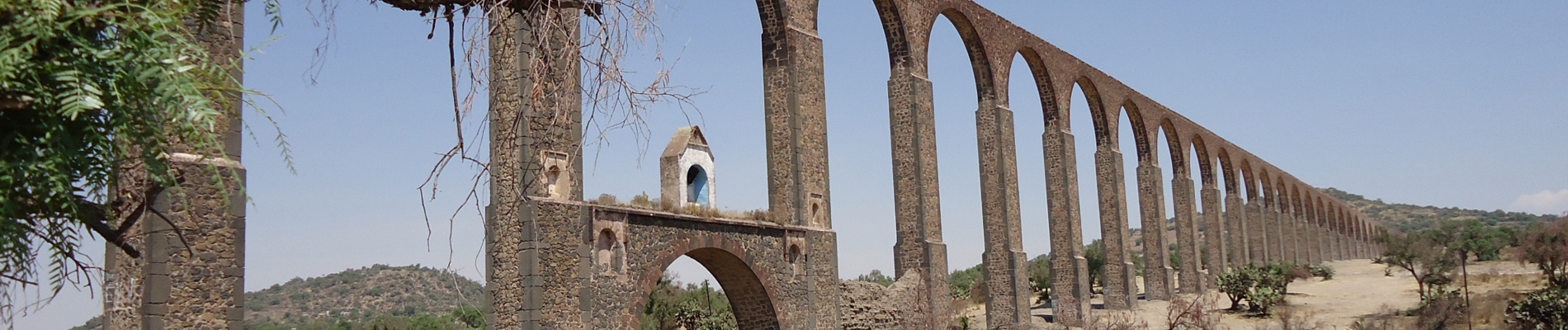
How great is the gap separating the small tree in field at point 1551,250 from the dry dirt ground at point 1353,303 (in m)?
→ 0.81

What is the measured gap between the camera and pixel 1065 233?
87.0 ft

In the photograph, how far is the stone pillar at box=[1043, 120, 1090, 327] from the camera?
2567cm

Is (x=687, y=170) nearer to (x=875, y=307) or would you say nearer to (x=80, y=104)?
(x=875, y=307)

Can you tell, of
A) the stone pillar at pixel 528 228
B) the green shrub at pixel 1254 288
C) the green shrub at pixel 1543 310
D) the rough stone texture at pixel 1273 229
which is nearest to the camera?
the stone pillar at pixel 528 228

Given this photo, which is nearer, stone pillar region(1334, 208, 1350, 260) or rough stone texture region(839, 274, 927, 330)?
rough stone texture region(839, 274, 927, 330)

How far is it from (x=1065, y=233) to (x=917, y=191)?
6.85m

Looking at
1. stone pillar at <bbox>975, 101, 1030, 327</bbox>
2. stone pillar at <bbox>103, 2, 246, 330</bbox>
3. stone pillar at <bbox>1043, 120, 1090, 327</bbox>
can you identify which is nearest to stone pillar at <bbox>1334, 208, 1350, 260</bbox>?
stone pillar at <bbox>1043, 120, 1090, 327</bbox>

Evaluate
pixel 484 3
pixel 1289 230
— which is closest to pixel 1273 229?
pixel 1289 230

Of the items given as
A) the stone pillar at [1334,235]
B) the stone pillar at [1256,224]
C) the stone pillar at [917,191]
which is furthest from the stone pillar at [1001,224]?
the stone pillar at [1334,235]

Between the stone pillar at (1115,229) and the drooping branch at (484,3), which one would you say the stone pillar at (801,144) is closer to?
the drooping branch at (484,3)

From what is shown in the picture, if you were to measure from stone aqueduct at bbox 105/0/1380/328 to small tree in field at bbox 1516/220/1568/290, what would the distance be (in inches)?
324

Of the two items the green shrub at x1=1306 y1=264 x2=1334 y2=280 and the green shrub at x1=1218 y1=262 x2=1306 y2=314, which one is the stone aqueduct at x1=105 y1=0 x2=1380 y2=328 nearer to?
the green shrub at x1=1218 y1=262 x2=1306 y2=314

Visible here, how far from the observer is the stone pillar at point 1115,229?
96.2 feet

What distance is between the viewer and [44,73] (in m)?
3.85
